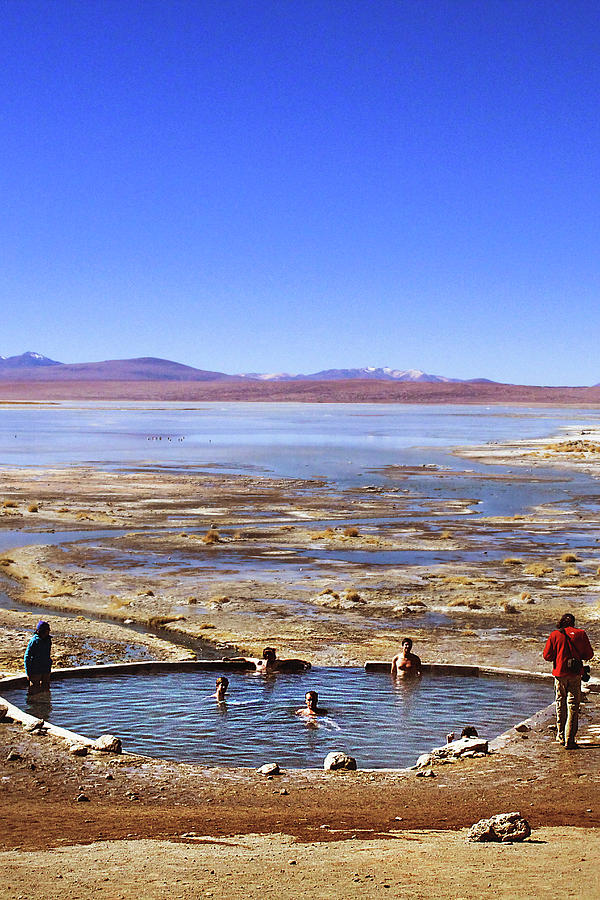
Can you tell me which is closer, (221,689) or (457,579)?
(221,689)

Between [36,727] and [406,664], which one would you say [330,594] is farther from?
[36,727]

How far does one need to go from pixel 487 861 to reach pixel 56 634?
13488 mm

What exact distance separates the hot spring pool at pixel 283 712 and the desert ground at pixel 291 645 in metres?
1.06

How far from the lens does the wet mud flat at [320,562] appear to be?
2061 centimetres

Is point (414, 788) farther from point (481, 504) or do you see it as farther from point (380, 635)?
point (481, 504)

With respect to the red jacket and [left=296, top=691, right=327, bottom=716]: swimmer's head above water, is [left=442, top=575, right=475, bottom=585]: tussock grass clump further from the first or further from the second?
the red jacket

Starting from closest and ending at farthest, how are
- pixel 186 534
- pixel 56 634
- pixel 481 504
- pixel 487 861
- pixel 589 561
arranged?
pixel 487 861 → pixel 56 634 → pixel 589 561 → pixel 186 534 → pixel 481 504

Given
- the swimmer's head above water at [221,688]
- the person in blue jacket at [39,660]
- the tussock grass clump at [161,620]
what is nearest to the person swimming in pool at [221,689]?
the swimmer's head above water at [221,688]

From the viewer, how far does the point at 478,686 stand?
15.9 meters

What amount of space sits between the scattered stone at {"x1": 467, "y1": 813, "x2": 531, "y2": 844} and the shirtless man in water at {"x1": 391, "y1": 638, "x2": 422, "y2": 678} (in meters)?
7.55

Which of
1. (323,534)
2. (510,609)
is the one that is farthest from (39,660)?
(323,534)

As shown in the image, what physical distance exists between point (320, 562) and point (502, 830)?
21.1 metres

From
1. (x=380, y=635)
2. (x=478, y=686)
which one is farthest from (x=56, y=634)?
(x=478, y=686)

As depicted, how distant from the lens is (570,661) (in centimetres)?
1197
